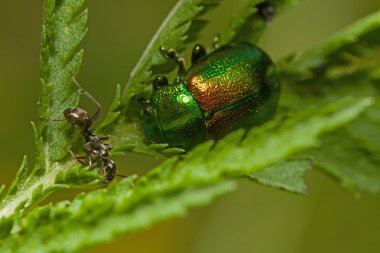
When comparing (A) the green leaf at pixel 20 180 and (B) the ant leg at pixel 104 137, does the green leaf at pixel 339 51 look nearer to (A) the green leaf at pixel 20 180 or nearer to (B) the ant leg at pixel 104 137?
(B) the ant leg at pixel 104 137

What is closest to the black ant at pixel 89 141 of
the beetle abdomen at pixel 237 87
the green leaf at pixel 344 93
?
the beetle abdomen at pixel 237 87

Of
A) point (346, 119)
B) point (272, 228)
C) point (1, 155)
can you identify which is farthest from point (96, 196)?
point (272, 228)

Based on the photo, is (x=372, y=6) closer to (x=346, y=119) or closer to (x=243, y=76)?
(x=243, y=76)

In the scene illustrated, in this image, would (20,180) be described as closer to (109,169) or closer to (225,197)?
(109,169)

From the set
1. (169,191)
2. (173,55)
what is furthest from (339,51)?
(169,191)

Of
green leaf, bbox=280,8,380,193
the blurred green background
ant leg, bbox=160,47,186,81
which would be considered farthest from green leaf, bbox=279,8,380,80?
the blurred green background

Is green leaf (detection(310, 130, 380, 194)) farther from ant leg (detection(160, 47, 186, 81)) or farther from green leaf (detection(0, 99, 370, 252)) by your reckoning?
green leaf (detection(0, 99, 370, 252))
